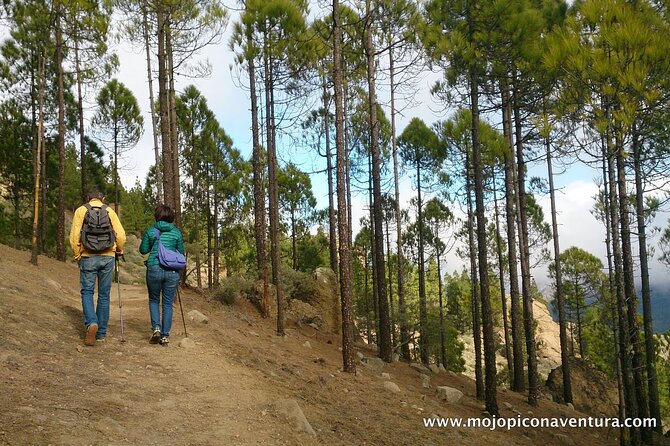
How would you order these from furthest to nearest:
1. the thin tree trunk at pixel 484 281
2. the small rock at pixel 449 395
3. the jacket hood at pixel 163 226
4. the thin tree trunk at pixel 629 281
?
the small rock at pixel 449 395
the thin tree trunk at pixel 484 281
the thin tree trunk at pixel 629 281
the jacket hood at pixel 163 226

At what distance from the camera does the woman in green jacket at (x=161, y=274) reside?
19.4 ft

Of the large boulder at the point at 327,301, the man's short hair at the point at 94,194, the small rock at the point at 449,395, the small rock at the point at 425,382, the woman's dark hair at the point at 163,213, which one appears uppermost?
the man's short hair at the point at 94,194

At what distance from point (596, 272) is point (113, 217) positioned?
80.8 feet

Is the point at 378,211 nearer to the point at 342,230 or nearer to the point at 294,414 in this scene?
the point at 342,230

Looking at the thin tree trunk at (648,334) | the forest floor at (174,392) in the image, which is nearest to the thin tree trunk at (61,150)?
the forest floor at (174,392)

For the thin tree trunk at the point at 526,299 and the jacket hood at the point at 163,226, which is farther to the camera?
the thin tree trunk at the point at 526,299

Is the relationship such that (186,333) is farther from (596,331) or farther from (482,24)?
(596,331)

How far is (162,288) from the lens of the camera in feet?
19.7

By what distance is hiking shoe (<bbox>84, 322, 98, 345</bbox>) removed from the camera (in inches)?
218

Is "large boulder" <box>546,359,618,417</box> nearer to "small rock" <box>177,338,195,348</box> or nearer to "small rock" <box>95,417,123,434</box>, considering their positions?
"small rock" <box>177,338,195,348</box>

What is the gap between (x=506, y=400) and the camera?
12.0 meters

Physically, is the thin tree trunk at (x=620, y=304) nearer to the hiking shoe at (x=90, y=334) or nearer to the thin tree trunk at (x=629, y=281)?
A: the thin tree trunk at (x=629, y=281)

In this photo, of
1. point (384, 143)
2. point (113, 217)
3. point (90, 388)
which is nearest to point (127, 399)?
point (90, 388)

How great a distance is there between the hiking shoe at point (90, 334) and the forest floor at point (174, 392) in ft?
0.36
